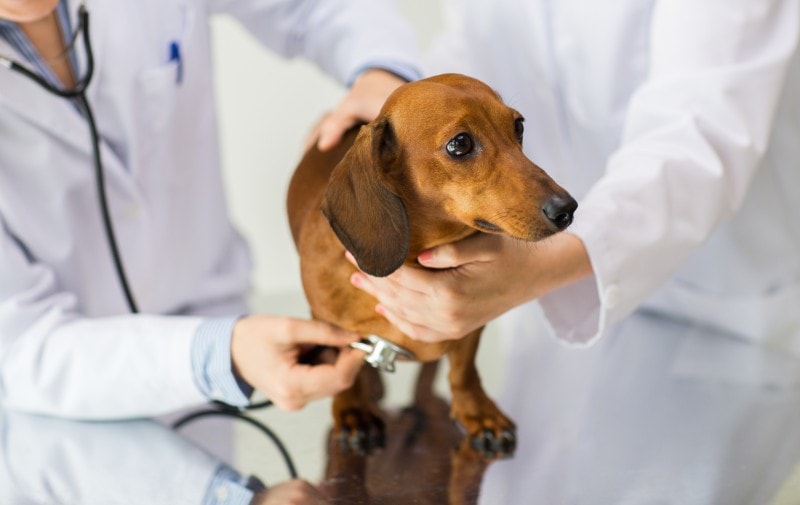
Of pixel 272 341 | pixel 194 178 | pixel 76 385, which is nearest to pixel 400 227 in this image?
pixel 272 341

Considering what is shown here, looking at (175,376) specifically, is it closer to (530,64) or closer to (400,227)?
(400,227)

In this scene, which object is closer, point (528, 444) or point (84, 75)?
point (528, 444)

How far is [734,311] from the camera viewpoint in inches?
54.9

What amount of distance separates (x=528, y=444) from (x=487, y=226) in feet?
1.18

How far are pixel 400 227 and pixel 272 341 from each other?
29 centimetres

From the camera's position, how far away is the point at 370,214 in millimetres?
858

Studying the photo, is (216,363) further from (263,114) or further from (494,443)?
(263,114)

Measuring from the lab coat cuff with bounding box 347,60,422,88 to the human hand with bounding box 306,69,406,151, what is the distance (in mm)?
13

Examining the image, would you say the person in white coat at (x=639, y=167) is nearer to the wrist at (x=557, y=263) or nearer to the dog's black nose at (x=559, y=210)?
the wrist at (x=557, y=263)

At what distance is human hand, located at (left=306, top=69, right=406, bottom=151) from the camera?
1.12 m

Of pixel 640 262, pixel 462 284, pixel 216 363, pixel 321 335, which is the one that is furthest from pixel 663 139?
pixel 216 363

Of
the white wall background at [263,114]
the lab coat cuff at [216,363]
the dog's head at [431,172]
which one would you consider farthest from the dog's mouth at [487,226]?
the white wall background at [263,114]

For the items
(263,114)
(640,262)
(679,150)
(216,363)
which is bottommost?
(263,114)

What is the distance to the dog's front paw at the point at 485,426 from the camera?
110 centimetres
